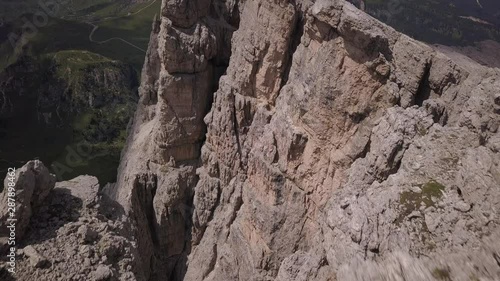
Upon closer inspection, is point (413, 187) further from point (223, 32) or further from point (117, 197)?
point (117, 197)

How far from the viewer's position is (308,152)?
101 ft

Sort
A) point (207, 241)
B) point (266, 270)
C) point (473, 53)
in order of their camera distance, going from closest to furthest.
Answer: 1. point (266, 270)
2. point (207, 241)
3. point (473, 53)

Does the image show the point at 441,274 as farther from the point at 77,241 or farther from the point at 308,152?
the point at 77,241

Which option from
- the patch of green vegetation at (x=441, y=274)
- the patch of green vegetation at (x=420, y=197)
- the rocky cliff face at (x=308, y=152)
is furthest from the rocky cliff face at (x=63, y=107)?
the patch of green vegetation at (x=441, y=274)

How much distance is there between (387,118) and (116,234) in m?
20.1

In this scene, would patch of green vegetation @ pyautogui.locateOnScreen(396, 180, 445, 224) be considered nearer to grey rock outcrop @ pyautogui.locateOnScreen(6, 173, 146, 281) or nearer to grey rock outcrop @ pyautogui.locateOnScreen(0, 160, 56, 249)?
grey rock outcrop @ pyautogui.locateOnScreen(6, 173, 146, 281)

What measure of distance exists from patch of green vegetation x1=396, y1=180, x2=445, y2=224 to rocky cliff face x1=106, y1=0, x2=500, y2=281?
0.09m

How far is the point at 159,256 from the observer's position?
44656 millimetres

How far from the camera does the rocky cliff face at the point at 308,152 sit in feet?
56.9

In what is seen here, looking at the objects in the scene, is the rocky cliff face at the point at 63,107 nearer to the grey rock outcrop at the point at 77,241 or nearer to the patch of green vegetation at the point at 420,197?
the grey rock outcrop at the point at 77,241

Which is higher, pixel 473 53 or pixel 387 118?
pixel 473 53

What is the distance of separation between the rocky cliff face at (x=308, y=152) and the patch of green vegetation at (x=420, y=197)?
87mm

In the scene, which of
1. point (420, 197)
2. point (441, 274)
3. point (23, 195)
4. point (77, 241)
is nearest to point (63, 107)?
point (23, 195)

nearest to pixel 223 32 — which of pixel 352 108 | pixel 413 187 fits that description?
pixel 352 108
